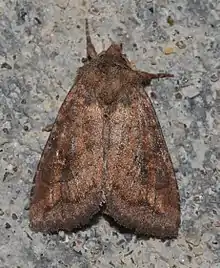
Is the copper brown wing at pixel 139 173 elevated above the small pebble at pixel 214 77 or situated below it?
below

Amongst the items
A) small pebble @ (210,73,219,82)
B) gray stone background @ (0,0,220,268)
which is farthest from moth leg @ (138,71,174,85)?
small pebble @ (210,73,219,82)

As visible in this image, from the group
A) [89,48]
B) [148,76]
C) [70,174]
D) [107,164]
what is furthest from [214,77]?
[70,174]

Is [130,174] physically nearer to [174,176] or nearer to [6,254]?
[174,176]

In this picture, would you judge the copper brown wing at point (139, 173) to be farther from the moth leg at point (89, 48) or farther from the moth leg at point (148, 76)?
the moth leg at point (89, 48)

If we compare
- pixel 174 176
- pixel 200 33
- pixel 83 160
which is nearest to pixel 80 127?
pixel 83 160

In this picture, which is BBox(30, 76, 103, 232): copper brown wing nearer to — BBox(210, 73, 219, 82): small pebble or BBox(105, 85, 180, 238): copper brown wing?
BBox(105, 85, 180, 238): copper brown wing

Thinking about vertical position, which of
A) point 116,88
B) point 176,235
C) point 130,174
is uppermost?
point 116,88

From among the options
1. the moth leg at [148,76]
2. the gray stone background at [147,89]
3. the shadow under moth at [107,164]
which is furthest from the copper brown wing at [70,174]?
the moth leg at [148,76]
